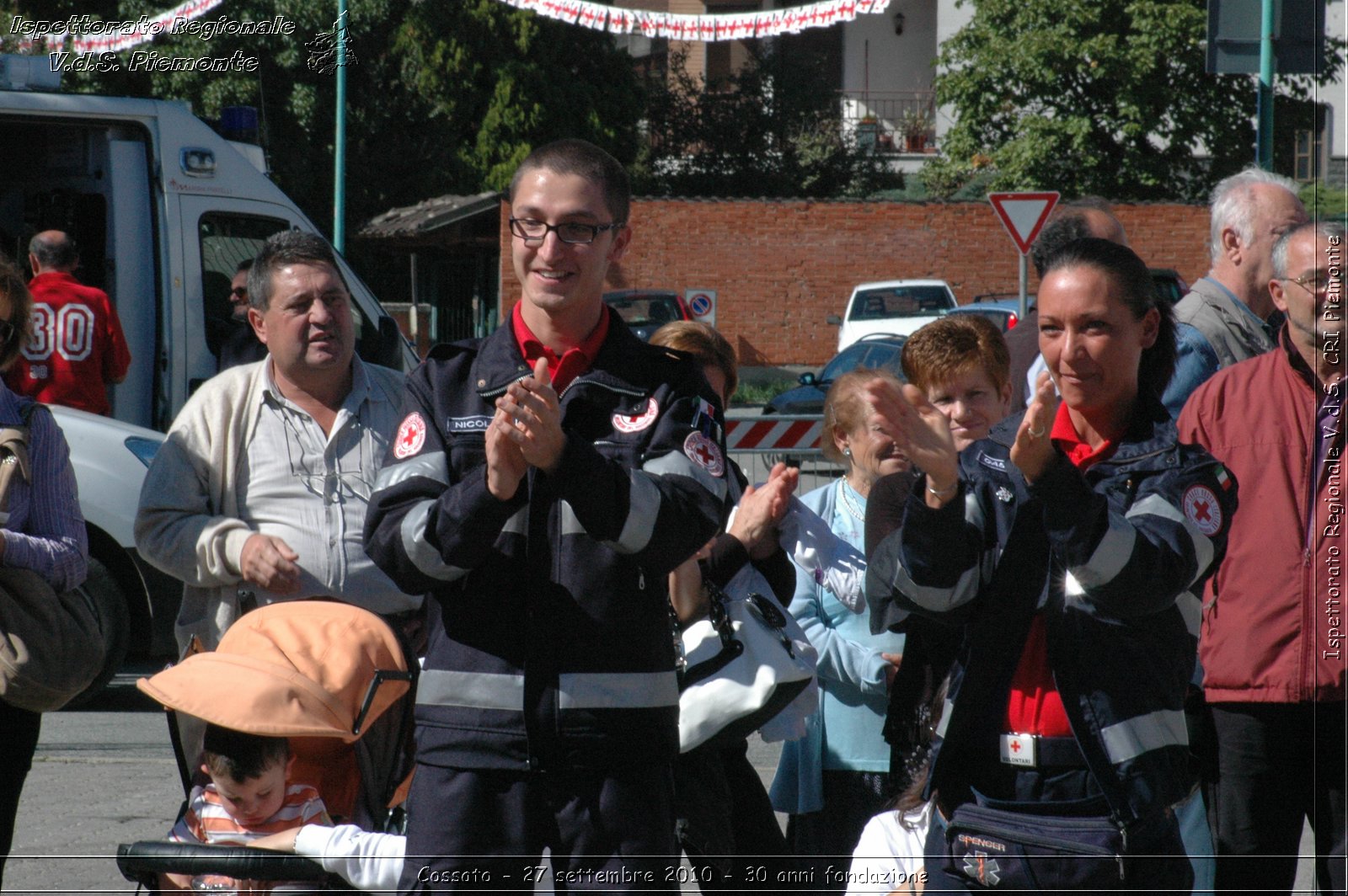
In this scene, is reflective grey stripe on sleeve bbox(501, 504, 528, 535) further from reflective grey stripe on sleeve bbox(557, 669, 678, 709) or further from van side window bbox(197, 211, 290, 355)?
van side window bbox(197, 211, 290, 355)

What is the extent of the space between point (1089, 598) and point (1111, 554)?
155mm

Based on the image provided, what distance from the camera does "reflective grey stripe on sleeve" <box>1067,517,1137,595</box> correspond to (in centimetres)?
254

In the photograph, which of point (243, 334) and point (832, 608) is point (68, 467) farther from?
point (243, 334)

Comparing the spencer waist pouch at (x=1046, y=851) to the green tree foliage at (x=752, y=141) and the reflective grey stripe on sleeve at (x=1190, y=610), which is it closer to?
the reflective grey stripe on sleeve at (x=1190, y=610)

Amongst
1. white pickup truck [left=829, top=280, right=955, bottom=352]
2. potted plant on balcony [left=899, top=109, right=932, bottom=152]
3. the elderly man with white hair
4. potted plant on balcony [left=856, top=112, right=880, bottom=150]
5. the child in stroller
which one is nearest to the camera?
the child in stroller

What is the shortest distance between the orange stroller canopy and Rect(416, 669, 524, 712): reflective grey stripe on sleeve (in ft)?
2.59

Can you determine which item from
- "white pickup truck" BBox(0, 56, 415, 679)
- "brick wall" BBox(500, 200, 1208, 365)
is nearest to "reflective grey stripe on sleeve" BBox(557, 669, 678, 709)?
"white pickup truck" BBox(0, 56, 415, 679)

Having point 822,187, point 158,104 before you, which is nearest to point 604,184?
point 158,104

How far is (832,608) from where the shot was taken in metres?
4.18

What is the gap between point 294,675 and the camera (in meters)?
3.46

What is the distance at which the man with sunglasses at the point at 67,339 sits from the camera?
790 centimetres

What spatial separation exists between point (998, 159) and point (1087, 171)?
203cm

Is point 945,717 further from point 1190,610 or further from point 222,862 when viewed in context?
point 222,862

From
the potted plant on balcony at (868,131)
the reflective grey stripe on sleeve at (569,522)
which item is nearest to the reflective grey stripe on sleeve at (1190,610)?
the reflective grey stripe on sleeve at (569,522)
